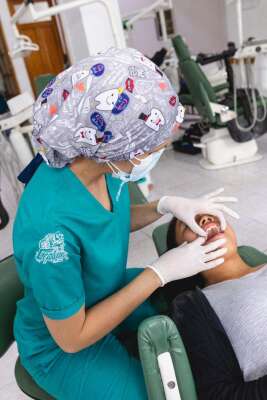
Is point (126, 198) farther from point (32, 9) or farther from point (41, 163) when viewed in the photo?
point (32, 9)

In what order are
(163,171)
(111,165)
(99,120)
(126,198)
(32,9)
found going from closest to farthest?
(99,120)
(111,165)
(126,198)
(32,9)
(163,171)

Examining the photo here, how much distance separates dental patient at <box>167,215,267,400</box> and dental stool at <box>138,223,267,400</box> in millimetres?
71

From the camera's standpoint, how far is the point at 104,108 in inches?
27.4

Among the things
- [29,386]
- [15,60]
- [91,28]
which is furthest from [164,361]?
[15,60]

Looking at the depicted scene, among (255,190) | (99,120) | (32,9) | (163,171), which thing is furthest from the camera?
(163,171)

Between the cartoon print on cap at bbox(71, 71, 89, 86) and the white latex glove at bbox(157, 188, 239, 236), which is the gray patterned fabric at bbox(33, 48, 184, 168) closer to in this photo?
the cartoon print on cap at bbox(71, 71, 89, 86)

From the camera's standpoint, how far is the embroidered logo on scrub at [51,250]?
2.28 feet

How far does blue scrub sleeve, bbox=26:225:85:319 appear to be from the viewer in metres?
0.70

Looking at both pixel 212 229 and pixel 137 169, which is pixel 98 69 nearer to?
pixel 137 169

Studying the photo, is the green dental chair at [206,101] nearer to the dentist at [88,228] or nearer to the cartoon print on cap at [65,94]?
the dentist at [88,228]

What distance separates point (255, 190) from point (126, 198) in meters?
1.77

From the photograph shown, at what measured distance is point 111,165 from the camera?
82cm

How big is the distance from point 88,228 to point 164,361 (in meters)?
0.32

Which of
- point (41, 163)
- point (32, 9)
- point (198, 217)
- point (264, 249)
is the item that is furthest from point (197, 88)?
point (41, 163)
